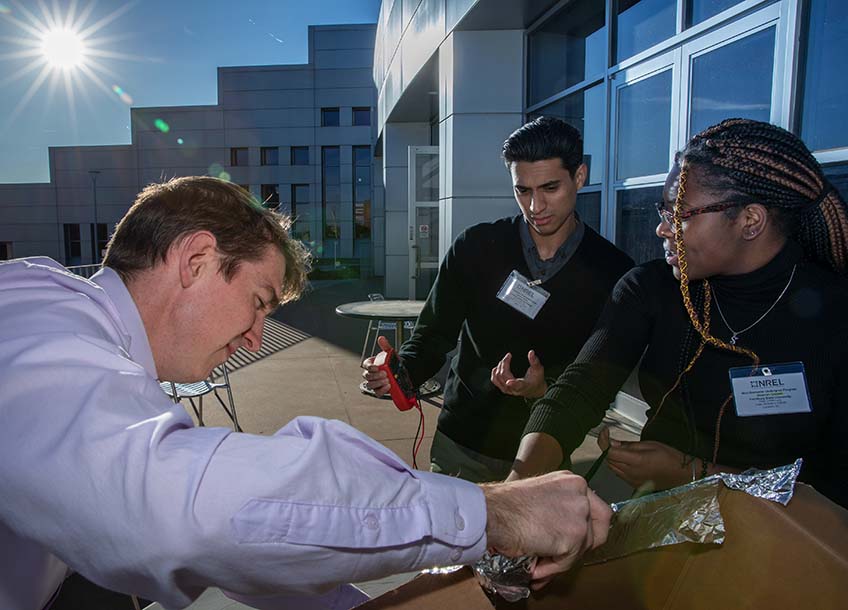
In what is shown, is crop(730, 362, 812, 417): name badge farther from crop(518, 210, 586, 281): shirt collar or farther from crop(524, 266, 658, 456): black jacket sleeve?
crop(518, 210, 586, 281): shirt collar

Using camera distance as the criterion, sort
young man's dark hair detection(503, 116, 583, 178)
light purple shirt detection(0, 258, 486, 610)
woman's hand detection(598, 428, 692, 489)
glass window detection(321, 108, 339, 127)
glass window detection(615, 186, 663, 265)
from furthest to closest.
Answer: glass window detection(321, 108, 339, 127), glass window detection(615, 186, 663, 265), young man's dark hair detection(503, 116, 583, 178), woman's hand detection(598, 428, 692, 489), light purple shirt detection(0, 258, 486, 610)

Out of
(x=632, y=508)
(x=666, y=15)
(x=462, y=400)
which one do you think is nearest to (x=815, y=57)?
(x=666, y=15)

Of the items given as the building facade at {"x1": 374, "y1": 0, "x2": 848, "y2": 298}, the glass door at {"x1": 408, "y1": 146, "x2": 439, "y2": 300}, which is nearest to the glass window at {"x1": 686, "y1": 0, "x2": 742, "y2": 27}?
the building facade at {"x1": 374, "y1": 0, "x2": 848, "y2": 298}

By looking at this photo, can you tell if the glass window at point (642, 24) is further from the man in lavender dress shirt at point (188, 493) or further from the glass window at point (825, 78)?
the man in lavender dress shirt at point (188, 493)

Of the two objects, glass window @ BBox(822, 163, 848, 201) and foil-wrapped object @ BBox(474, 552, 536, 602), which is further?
→ glass window @ BBox(822, 163, 848, 201)

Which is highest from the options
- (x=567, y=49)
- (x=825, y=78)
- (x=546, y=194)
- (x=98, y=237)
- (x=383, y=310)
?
(x=567, y=49)

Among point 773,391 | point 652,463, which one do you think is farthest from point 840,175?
point 652,463

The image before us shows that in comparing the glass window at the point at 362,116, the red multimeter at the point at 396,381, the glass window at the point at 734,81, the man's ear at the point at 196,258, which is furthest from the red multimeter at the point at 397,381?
the glass window at the point at 362,116

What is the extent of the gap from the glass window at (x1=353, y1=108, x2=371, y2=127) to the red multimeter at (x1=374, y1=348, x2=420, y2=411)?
911 inches

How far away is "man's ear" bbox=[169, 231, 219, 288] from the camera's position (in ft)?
3.28

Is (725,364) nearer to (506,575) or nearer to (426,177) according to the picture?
(506,575)

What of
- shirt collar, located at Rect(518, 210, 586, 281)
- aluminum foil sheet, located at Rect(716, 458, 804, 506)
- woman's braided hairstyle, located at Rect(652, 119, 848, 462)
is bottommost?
aluminum foil sheet, located at Rect(716, 458, 804, 506)

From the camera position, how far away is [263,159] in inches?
981

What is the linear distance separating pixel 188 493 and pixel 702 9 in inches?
163
